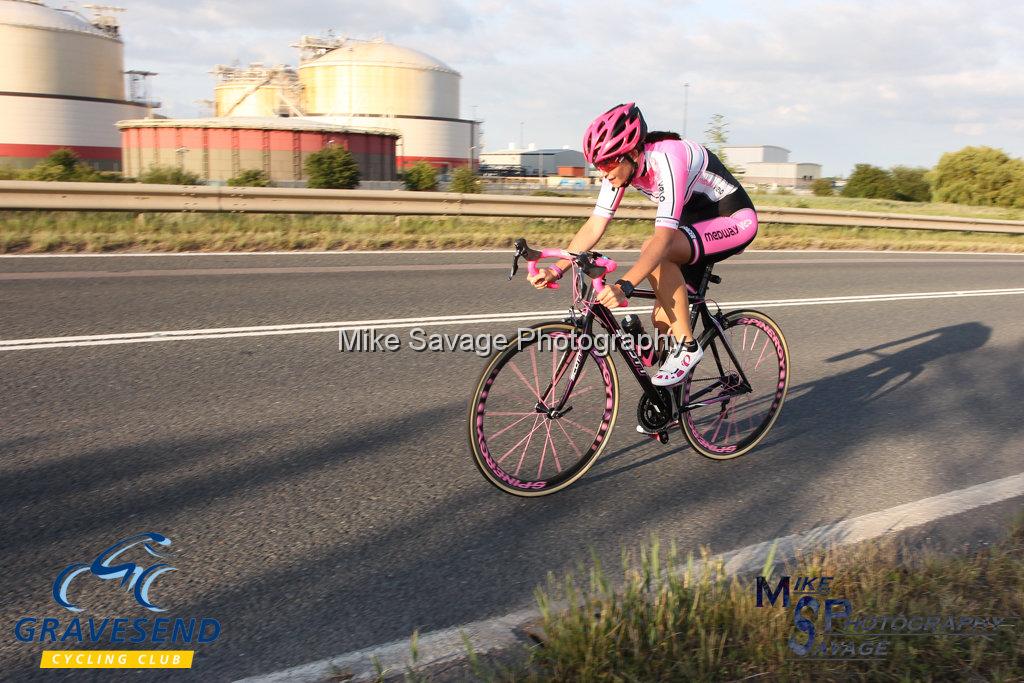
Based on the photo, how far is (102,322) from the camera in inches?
275

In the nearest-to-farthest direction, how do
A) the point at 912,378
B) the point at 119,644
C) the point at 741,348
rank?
the point at 119,644 < the point at 741,348 < the point at 912,378

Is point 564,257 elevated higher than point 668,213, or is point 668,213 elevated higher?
point 668,213

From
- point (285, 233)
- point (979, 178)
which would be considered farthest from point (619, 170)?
point (979, 178)

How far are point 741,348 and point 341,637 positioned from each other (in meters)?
3.19

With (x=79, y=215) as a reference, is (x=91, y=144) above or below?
above

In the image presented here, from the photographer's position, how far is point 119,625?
286cm

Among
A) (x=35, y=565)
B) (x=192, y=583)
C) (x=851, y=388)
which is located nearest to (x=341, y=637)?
(x=192, y=583)

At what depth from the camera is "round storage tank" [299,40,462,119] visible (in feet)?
250

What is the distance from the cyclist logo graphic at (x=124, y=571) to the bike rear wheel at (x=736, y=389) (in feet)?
9.17

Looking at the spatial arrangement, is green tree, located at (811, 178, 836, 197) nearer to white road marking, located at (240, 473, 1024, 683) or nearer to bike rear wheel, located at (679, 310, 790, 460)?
bike rear wheel, located at (679, 310, 790, 460)

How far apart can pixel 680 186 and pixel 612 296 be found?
712 mm

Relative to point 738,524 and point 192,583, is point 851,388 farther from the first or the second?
point 192,583

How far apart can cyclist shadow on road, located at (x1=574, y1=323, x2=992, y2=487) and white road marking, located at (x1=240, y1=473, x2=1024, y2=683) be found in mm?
1056

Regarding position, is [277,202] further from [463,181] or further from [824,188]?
[824,188]
